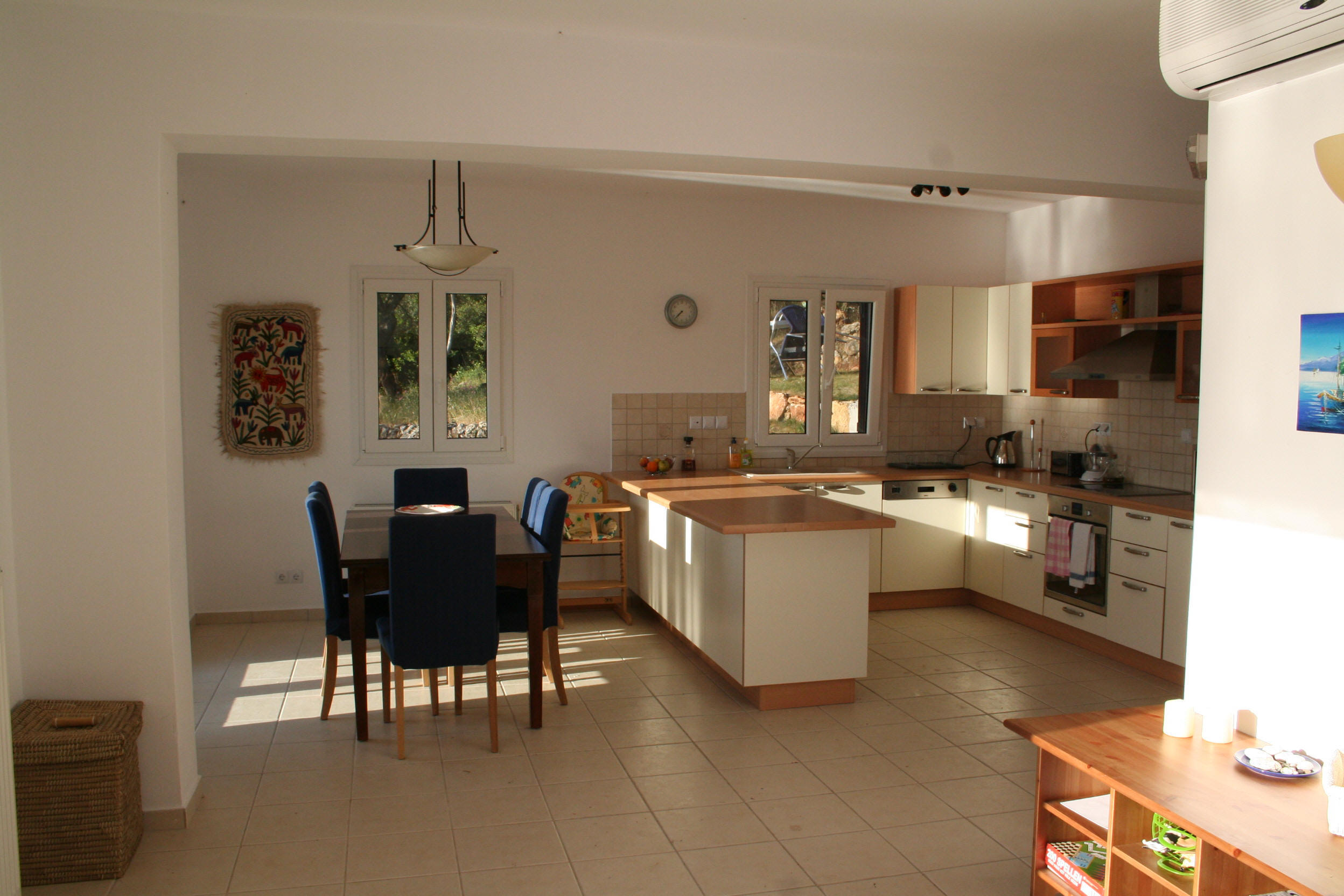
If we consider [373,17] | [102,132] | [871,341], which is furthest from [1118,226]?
[102,132]

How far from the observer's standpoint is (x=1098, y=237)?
20.0ft

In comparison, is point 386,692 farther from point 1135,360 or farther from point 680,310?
point 1135,360

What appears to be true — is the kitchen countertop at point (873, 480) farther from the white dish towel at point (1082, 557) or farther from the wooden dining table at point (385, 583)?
the wooden dining table at point (385, 583)

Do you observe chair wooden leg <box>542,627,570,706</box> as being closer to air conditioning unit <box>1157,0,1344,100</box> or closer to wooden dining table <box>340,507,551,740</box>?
wooden dining table <box>340,507,551,740</box>

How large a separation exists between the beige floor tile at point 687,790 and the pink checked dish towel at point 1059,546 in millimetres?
2645

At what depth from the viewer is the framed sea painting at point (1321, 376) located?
2299 millimetres

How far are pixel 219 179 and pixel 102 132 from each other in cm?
285

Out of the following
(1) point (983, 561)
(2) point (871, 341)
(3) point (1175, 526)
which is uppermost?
(2) point (871, 341)

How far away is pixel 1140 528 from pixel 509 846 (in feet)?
11.3

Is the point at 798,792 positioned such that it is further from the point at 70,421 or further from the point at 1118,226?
the point at 1118,226

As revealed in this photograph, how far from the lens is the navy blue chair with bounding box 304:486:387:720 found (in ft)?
13.5

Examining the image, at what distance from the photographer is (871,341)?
22.3ft

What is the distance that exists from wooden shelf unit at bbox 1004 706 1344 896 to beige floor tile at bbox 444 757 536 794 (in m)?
1.84

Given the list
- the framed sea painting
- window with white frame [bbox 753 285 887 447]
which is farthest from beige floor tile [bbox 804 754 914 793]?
window with white frame [bbox 753 285 887 447]
